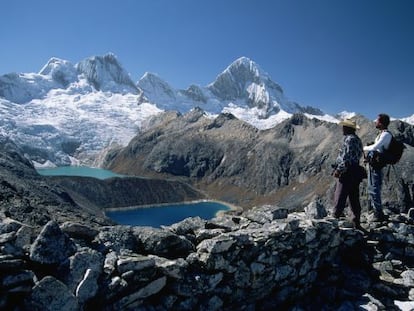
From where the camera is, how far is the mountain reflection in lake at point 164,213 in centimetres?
12488

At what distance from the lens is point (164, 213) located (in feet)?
476

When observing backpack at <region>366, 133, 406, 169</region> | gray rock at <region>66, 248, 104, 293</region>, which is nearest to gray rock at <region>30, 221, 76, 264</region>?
gray rock at <region>66, 248, 104, 293</region>

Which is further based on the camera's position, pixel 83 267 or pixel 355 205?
pixel 355 205

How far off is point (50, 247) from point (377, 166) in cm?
1047

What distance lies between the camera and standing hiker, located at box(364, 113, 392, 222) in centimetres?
1339

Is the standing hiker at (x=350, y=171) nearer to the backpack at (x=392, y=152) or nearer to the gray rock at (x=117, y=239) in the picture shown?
the backpack at (x=392, y=152)

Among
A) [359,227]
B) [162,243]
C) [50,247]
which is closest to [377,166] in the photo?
[359,227]

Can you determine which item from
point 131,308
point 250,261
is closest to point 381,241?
point 250,261

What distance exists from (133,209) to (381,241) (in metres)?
140

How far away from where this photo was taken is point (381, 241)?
13.6 metres

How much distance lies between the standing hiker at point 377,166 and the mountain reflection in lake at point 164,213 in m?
102

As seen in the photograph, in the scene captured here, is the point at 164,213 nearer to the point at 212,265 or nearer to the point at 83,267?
the point at 212,265

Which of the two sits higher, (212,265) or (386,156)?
(386,156)

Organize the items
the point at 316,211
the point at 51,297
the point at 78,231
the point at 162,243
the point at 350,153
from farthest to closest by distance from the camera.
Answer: the point at 316,211 < the point at 350,153 < the point at 162,243 < the point at 78,231 < the point at 51,297
